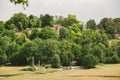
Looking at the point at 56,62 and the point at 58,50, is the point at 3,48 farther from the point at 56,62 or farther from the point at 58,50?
the point at 56,62

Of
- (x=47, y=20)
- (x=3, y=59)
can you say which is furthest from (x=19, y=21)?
(x=3, y=59)

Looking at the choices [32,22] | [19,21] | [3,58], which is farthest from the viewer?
[32,22]

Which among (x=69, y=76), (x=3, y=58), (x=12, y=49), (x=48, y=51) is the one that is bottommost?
(x=69, y=76)

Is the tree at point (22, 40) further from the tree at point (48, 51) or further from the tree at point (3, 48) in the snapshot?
the tree at point (48, 51)

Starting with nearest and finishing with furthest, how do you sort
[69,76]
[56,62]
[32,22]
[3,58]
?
[69,76], [56,62], [3,58], [32,22]

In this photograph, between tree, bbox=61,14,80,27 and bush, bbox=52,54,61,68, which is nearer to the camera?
bush, bbox=52,54,61,68

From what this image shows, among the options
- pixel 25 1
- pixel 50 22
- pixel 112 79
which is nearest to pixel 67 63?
pixel 112 79

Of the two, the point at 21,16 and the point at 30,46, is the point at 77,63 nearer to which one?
the point at 30,46

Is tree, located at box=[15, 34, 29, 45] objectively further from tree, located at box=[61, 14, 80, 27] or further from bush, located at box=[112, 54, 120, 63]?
tree, located at box=[61, 14, 80, 27]

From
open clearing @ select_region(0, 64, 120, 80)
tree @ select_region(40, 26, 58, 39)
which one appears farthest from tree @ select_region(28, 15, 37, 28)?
open clearing @ select_region(0, 64, 120, 80)

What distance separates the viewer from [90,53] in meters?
95.3

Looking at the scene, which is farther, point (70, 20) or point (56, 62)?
point (70, 20)

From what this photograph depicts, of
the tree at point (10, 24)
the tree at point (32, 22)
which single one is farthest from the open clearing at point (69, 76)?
the tree at point (32, 22)

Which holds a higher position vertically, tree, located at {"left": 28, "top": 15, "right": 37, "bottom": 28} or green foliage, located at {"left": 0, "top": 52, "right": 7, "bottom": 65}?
tree, located at {"left": 28, "top": 15, "right": 37, "bottom": 28}
